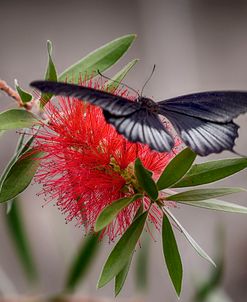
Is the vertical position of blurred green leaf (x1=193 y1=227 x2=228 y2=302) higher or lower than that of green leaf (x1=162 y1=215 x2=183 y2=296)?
lower

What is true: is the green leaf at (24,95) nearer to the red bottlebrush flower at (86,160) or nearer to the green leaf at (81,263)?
the red bottlebrush flower at (86,160)

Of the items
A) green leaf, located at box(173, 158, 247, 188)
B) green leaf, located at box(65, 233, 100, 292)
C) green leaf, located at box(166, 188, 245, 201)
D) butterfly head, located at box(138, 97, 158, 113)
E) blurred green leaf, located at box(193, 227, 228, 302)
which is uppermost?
butterfly head, located at box(138, 97, 158, 113)

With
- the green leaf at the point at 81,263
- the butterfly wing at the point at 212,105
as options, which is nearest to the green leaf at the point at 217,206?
the butterfly wing at the point at 212,105

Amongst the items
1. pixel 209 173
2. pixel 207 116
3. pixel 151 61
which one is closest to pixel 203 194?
pixel 209 173

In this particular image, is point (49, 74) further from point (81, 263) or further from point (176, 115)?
point (81, 263)

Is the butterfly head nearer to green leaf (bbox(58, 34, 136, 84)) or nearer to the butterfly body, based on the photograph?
the butterfly body

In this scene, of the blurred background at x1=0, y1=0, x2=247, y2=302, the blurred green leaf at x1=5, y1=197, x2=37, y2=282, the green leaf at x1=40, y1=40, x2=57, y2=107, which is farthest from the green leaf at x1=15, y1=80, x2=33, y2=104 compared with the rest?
the blurred background at x1=0, y1=0, x2=247, y2=302

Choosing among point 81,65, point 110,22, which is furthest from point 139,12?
point 81,65
